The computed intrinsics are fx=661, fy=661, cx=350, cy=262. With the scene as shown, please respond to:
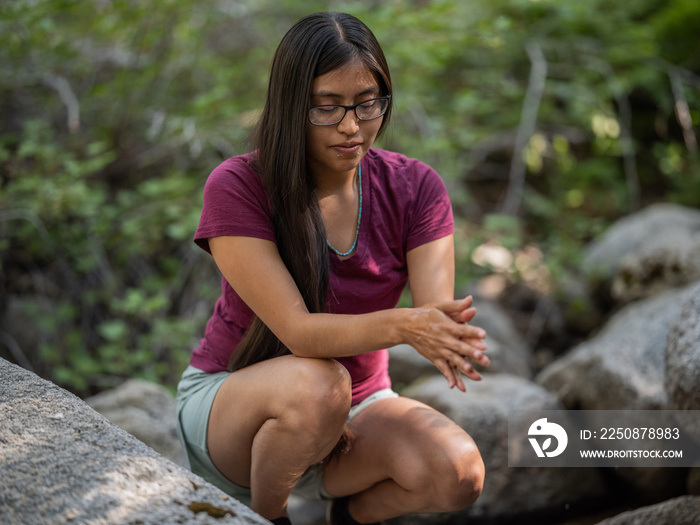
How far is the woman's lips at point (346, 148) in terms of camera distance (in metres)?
2.02

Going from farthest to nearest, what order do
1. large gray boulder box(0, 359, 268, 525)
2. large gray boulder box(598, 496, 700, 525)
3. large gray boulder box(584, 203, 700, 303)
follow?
large gray boulder box(584, 203, 700, 303) < large gray boulder box(598, 496, 700, 525) < large gray boulder box(0, 359, 268, 525)

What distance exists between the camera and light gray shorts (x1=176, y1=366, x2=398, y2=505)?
85.9 inches

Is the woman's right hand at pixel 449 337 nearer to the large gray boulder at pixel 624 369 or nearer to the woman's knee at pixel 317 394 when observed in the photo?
the woman's knee at pixel 317 394

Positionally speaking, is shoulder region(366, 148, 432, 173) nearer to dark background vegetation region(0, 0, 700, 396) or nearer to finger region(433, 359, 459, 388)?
dark background vegetation region(0, 0, 700, 396)

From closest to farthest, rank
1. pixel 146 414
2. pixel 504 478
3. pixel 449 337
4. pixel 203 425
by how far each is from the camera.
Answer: pixel 449 337, pixel 203 425, pixel 504 478, pixel 146 414

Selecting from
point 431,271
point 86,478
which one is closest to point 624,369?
point 431,271

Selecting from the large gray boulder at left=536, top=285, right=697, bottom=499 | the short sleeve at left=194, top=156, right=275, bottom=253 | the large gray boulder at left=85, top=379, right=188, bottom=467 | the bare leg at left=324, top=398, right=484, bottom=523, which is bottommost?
the large gray boulder at left=536, top=285, right=697, bottom=499

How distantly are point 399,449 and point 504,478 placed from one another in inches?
34.6

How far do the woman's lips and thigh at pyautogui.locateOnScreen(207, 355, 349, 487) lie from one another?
2.09 ft

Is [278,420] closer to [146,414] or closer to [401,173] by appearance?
[401,173]

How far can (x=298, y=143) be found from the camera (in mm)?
1988

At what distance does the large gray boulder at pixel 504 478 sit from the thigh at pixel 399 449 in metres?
0.64

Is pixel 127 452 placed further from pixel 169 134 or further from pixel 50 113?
pixel 50 113

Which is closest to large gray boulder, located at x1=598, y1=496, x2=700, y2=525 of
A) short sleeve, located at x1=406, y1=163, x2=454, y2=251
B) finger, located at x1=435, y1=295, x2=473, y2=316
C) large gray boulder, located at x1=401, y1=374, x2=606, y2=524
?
large gray boulder, located at x1=401, y1=374, x2=606, y2=524
